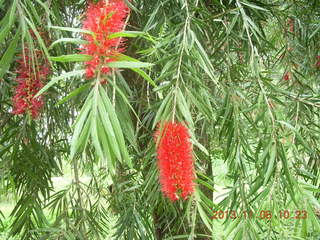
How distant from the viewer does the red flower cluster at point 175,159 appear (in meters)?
0.70

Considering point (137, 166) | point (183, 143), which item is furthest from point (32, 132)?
point (183, 143)

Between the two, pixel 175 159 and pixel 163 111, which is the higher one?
pixel 163 111

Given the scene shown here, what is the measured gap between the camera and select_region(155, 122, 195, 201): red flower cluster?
2.28 feet

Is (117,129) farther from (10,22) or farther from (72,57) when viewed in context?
(10,22)

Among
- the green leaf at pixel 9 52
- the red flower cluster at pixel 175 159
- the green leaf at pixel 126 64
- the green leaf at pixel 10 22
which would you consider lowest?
the red flower cluster at pixel 175 159

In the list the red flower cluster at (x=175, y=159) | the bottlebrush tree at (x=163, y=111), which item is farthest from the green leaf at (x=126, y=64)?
the red flower cluster at (x=175, y=159)

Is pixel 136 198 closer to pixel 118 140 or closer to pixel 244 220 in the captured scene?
pixel 244 220

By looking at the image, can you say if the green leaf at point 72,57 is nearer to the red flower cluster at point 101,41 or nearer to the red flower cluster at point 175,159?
the red flower cluster at point 101,41

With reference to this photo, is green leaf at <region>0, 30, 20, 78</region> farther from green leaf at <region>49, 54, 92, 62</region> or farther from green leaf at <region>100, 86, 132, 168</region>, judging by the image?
green leaf at <region>100, 86, 132, 168</region>

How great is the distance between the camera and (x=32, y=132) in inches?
49.0

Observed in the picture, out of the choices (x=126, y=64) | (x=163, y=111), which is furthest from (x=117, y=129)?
(x=163, y=111)

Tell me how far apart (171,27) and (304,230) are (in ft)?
2.07

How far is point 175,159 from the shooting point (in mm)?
690

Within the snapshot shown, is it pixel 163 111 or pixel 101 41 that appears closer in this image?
pixel 101 41
